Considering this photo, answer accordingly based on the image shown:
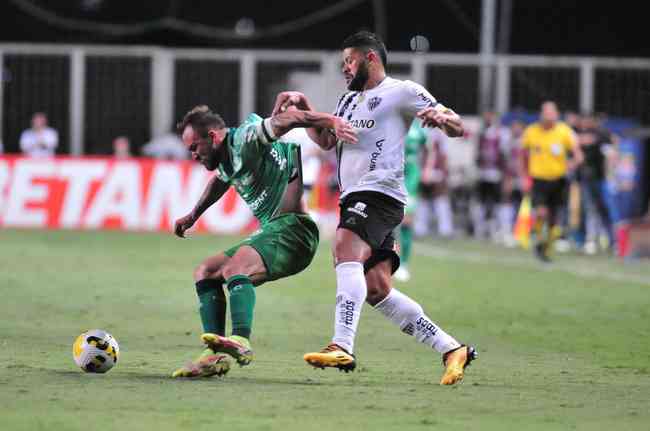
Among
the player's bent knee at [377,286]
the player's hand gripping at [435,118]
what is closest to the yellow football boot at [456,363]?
the player's bent knee at [377,286]

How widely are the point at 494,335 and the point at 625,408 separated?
4.26m

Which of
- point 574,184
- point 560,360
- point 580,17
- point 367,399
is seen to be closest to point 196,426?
point 367,399

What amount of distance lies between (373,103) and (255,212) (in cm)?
104

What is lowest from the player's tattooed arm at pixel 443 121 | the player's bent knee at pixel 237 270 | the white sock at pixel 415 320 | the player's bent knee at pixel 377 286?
the white sock at pixel 415 320

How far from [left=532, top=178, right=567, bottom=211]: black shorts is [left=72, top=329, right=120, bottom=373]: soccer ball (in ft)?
45.4

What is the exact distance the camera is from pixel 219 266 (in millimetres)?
9273

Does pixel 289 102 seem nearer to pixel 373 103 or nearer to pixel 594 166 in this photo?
pixel 373 103

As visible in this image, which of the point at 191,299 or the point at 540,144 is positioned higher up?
the point at 540,144

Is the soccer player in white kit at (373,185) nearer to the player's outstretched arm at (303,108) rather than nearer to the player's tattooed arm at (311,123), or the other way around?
the player's outstretched arm at (303,108)

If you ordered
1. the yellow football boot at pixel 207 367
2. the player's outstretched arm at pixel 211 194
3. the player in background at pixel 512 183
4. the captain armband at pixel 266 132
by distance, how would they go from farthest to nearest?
1. the player in background at pixel 512 183
2. the player's outstretched arm at pixel 211 194
3. the yellow football boot at pixel 207 367
4. the captain armband at pixel 266 132

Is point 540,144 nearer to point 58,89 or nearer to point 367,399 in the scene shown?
point 58,89

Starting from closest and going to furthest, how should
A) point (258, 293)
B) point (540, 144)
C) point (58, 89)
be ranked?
point (258, 293) < point (540, 144) < point (58, 89)

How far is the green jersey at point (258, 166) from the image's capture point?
9.11m

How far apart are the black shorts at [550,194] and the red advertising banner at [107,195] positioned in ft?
21.8
